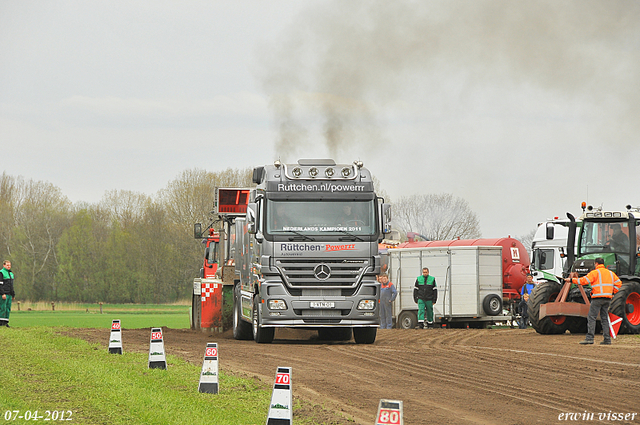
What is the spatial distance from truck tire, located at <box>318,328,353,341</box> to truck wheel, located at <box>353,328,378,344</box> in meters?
1.49

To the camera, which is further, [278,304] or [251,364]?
[278,304]

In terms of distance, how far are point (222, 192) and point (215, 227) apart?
13.0 ft

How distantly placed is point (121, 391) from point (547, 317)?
45.6 feet

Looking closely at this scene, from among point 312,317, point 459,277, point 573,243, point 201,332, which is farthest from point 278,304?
point 459,277

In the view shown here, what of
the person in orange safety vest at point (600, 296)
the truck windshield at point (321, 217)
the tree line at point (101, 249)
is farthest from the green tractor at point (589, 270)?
the tree line at point (101, 249)

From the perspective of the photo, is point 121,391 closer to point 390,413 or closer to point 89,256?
point 390,413

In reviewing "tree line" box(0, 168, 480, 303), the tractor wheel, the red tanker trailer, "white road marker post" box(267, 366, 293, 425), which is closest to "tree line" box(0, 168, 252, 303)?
"tree line" box(0, 168, 480, 303)

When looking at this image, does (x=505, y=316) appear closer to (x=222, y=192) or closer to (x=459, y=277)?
(x=459, y=277)

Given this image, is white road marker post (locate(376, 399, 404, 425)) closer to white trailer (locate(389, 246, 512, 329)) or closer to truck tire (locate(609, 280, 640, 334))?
truck tire (locate(609, 280, 640, 334))

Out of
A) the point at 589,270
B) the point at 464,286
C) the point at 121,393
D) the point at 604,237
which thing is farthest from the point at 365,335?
the point at 464,286

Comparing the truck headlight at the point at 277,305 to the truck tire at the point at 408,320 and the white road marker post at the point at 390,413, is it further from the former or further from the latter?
the truck tire at the point at 408,320

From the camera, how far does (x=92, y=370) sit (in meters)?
11.6

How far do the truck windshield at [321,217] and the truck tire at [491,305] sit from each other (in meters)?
10.9

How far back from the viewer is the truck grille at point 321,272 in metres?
16.4
